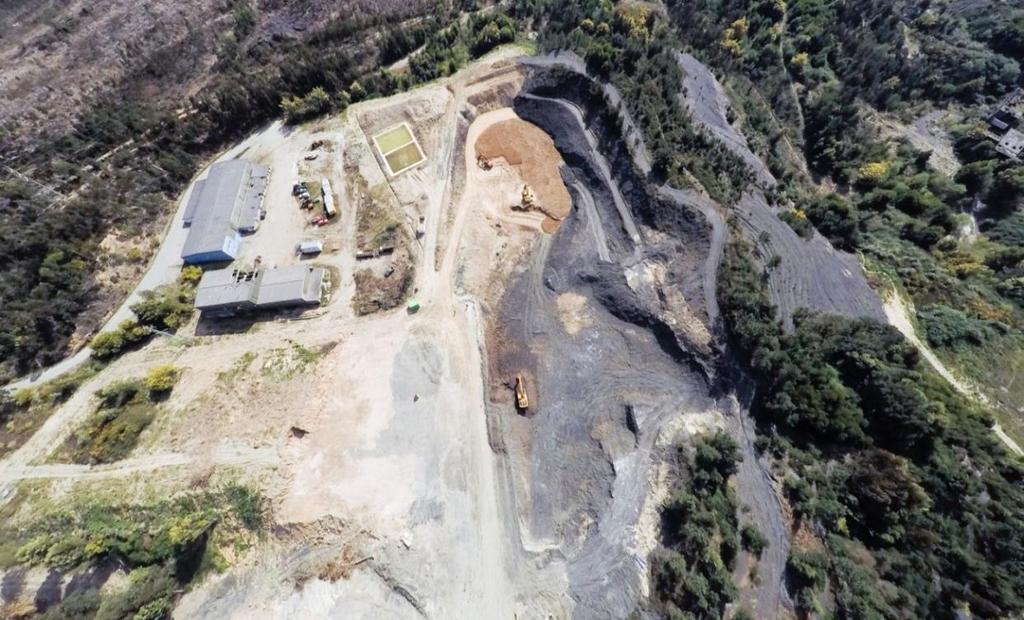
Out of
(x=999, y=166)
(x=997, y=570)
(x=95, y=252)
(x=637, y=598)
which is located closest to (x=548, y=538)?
(x=637, y=598)

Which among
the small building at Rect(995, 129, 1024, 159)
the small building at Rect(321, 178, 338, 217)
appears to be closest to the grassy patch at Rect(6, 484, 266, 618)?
the small building at Rect(321, 178, 338, 217)

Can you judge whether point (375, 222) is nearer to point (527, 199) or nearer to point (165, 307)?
point (527, 199)

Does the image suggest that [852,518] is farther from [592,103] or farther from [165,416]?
[165,416]

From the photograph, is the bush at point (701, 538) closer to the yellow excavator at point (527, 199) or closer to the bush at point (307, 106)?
the yellow excavator at point (527, 199)

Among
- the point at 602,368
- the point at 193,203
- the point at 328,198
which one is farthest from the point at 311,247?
the point at 602,368

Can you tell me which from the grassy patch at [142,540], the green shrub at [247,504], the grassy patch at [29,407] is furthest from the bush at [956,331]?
the grassy patch at [29,407]
